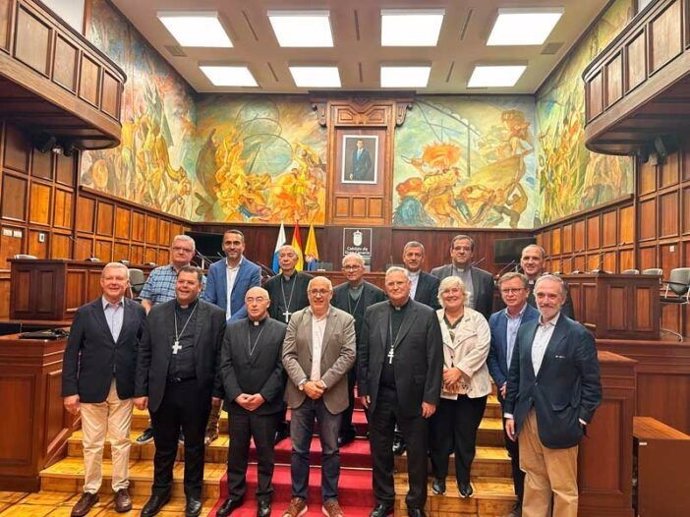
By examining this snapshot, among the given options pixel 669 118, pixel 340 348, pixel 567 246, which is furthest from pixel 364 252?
pixel 340 348

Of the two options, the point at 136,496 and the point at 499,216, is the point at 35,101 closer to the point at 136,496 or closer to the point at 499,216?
the point at 136,496

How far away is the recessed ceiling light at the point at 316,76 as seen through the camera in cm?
988

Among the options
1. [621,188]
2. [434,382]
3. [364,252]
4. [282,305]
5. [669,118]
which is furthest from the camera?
[364,252]

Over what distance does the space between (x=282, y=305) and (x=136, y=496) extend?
1.84m

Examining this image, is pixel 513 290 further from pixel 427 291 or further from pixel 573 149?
pixel 573 149

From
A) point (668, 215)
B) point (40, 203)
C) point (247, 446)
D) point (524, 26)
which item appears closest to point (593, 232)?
point (668, 215)

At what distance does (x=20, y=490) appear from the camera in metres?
3.65

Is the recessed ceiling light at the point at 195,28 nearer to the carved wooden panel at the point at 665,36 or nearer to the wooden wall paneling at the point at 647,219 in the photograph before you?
the carved wooden panel at the point at 665,36

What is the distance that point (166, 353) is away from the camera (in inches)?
122

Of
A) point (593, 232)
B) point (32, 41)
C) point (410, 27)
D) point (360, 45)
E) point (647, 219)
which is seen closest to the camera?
point (32, 41)

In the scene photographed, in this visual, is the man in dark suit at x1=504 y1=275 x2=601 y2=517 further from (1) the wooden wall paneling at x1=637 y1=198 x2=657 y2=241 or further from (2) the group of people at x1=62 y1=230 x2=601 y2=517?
(1) the wooden wall paneling at x1=637 y1=198 x2=657 y2=241

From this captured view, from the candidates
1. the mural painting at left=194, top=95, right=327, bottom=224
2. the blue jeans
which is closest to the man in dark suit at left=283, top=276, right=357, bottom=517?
the blue jeans

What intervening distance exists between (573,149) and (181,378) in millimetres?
8297

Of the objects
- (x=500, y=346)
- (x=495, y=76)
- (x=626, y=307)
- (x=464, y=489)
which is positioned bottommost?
(x=464, y=489)
